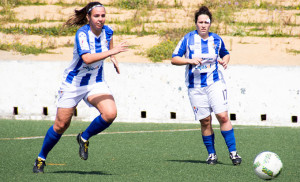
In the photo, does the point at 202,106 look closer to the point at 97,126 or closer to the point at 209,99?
the point at 209,99

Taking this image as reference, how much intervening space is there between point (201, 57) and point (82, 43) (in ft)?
5.34

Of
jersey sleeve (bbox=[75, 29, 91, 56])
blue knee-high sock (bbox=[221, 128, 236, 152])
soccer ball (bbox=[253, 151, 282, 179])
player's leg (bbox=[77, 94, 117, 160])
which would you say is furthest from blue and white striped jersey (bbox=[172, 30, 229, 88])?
soccer ball (bbox=[253, 151, 282, 179])

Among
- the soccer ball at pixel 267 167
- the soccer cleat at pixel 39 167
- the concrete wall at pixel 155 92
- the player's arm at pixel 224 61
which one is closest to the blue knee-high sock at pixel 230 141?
the player's arm at pixel 224 61

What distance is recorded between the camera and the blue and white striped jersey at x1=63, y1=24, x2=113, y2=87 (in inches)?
261

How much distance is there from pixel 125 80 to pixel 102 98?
253 inches

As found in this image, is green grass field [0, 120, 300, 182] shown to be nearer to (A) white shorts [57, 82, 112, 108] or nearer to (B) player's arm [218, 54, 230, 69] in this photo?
(A) white shorts [57, 82, 112, 108]

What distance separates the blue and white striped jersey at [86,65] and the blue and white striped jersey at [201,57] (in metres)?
1.13

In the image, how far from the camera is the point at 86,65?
669cm

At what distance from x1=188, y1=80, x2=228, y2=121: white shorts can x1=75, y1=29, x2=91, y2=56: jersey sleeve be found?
5.36 feet

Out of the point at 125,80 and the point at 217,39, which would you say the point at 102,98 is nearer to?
the point at 217,39

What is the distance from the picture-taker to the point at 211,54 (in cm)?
741

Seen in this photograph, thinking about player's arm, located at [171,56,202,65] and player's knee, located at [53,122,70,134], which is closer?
player's knee, located at [53,122,70,134]

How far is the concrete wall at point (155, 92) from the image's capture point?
12469 millimetres

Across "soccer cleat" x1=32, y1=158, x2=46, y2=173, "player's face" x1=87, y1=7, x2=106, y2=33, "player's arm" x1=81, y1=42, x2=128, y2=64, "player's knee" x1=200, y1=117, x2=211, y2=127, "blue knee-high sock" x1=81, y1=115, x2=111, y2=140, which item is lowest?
"soccer cleat" x1=32, y1=158, x2=46, y2=173
